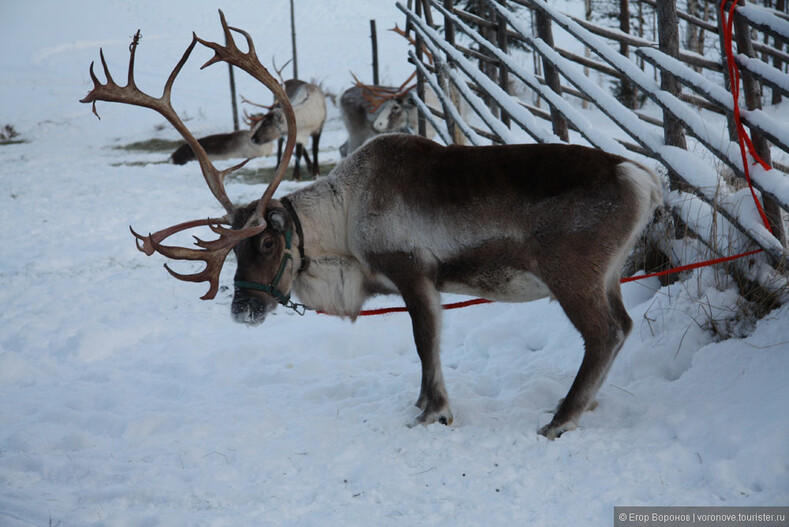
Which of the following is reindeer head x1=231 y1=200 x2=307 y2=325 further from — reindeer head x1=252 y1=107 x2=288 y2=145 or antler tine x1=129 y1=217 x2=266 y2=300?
reindeer head x1=252 y1=107 x2=288 y2=145

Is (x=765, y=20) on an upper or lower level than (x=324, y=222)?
upper

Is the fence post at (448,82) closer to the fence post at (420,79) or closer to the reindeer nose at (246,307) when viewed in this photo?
the fence post at (420,79)

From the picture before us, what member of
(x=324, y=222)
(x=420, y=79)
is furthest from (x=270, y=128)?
(x=324, y=222)

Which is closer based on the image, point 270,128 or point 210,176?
point 210,176

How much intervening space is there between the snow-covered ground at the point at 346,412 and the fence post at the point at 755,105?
390 millimetres

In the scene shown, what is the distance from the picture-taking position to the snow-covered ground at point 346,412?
2.50m

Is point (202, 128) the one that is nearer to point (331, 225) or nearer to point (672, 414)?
point (331, 225)

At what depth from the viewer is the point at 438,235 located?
126 inches

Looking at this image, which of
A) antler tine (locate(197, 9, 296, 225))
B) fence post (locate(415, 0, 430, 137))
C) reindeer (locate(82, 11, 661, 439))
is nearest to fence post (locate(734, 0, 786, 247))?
reindeer (locate(82, 11, 661, 439))

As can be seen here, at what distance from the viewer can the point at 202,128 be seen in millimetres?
20250

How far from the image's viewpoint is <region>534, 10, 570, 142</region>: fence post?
4.75 m

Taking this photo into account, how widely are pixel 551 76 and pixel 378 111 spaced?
568cm

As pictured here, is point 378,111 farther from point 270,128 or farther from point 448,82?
point 448,82

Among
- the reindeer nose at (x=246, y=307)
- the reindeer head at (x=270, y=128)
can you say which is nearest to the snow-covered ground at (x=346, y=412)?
the reindeer nose at (x=246, y=307)
